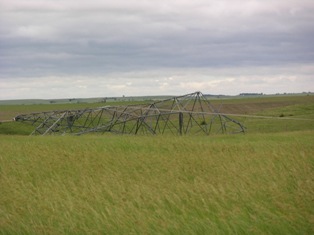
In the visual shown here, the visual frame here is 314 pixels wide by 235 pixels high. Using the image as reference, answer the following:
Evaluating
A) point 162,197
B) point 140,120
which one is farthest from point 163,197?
point 140,120

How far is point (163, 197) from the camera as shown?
10.9 meters

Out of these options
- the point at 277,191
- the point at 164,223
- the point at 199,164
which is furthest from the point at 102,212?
the point at 199,164

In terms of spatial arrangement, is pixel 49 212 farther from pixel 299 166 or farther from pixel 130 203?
pixel 299 166

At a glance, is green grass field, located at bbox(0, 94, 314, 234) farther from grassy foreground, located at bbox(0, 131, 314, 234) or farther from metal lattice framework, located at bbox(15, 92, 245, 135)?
metal lattice framework, located at bbox(15, 92, 245, 135)

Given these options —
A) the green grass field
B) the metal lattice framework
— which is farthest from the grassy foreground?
the metal lattice framework

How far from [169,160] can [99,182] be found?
3.56 m

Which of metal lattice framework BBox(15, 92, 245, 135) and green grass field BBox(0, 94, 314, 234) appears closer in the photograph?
green grass field BBox(0, 94, 314, 234)

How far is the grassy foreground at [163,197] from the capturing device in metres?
9.27

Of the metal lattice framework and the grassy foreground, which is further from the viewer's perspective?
the metal lattice framework

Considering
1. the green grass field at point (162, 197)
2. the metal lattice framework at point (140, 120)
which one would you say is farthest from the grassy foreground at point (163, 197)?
the metal lattice framework at point (140, 120)

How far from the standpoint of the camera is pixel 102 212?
9898mm

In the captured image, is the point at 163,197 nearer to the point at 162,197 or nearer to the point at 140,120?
the point at 162,197

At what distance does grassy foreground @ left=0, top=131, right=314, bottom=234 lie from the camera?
9266 mm

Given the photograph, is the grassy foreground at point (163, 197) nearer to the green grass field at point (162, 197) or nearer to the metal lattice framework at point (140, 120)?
the green grass field at point (162, 197)
